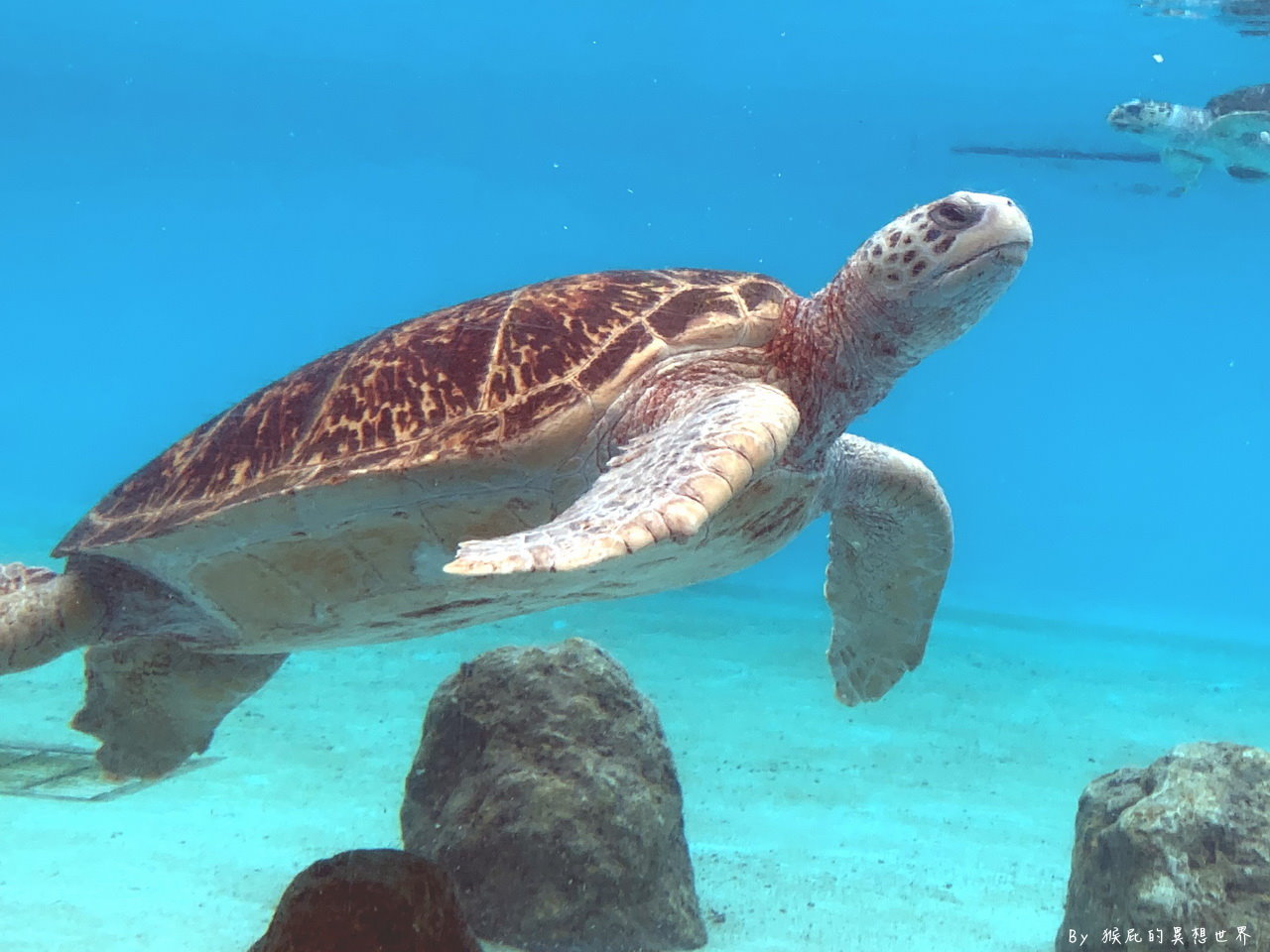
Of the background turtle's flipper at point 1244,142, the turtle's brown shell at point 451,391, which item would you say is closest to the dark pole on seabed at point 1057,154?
the background turtle's flipper at point 1244,142

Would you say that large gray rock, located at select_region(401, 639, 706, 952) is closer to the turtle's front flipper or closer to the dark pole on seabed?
the turtle's front flipper

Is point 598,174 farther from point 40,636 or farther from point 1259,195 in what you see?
point 40,636

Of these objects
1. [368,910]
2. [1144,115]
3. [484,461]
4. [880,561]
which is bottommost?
[880,561]

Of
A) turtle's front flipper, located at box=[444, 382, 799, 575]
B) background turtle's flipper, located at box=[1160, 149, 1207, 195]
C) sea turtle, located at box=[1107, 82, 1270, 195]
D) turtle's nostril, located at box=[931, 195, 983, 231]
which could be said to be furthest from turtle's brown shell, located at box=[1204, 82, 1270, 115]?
turtle's front flipper, located at box=[444, 382, 799, 575]

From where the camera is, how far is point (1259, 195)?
77.8 ft

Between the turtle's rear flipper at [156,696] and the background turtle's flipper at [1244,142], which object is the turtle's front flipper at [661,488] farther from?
the background turtle's flipper at [1244,142]

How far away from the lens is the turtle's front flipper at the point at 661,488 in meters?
2.59

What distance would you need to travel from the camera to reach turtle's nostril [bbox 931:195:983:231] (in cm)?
373

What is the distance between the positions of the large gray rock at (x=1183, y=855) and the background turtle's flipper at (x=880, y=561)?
1.55 metres

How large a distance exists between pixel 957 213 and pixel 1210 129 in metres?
18.5

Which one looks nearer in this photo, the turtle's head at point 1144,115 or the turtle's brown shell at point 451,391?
the turtle's brown shell at point 451,391

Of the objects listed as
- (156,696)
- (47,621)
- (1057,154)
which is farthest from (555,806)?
(1057,154)

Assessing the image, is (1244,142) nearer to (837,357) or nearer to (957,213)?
(957,213)

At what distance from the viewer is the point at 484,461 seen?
11.7 ft
